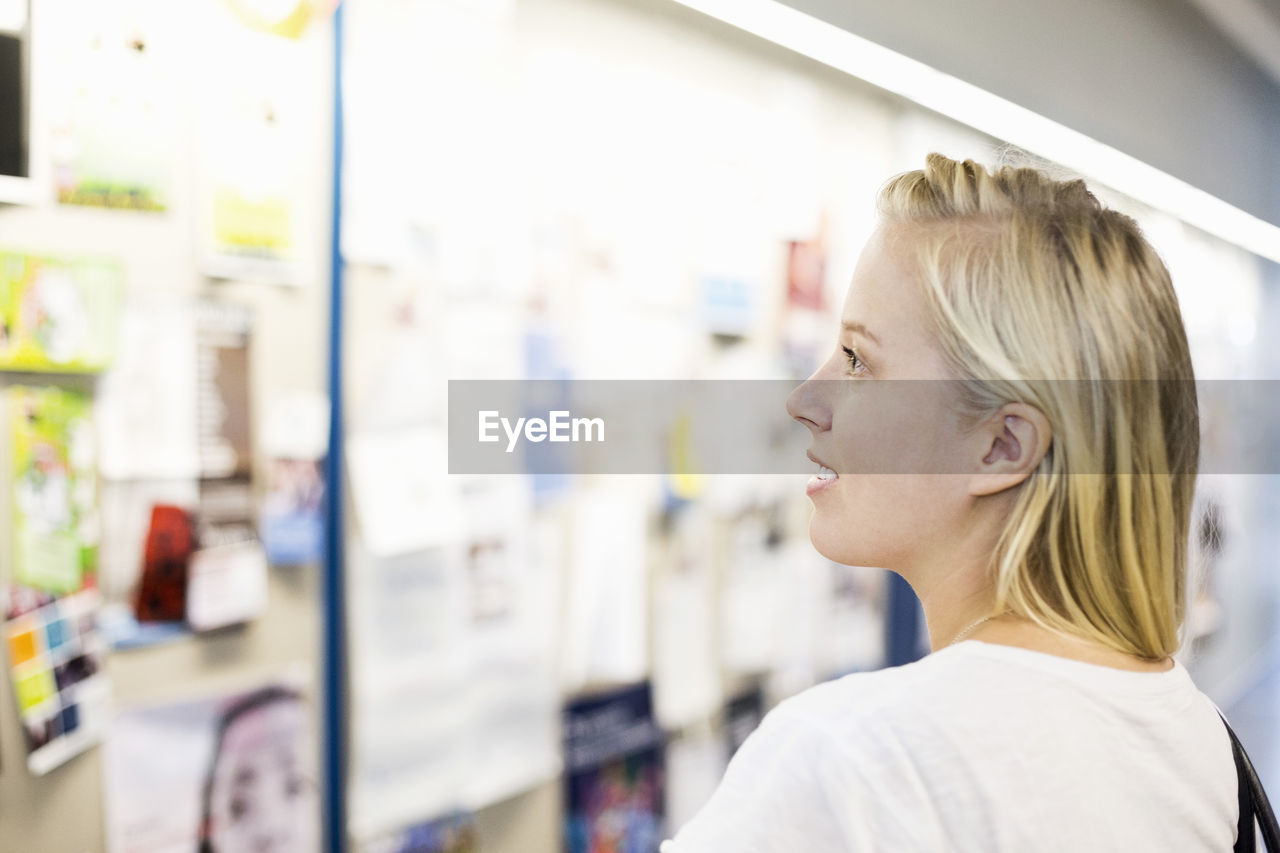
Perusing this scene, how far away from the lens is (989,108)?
7.19 ft

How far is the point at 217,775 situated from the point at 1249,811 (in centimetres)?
116

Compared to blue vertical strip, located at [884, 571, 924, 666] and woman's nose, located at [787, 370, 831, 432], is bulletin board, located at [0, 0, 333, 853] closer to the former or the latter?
woman's nose, located at [787, 370, 831, 432]

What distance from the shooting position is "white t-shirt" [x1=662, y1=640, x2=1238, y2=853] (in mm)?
519

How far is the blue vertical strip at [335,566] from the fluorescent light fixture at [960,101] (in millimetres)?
776

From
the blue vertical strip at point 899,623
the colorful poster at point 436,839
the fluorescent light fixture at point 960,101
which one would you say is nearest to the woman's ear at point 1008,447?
the colorful poster at point 436,839

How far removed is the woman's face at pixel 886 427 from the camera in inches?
27.1

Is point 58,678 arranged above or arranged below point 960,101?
below

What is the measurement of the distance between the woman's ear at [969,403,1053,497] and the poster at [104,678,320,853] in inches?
39.8

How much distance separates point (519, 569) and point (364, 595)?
12.1 inches

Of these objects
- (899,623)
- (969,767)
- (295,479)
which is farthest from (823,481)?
(899,623)

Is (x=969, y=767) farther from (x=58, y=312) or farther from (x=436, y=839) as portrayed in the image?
(x=436, y=839)

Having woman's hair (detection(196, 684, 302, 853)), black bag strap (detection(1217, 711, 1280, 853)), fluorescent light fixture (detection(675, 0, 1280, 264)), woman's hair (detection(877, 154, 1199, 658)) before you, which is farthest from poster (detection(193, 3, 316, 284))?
black bag strap (detection(1217, 711, 1280, 853))

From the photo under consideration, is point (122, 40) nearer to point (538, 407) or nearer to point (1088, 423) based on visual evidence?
point (538, 407)

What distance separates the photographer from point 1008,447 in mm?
664
